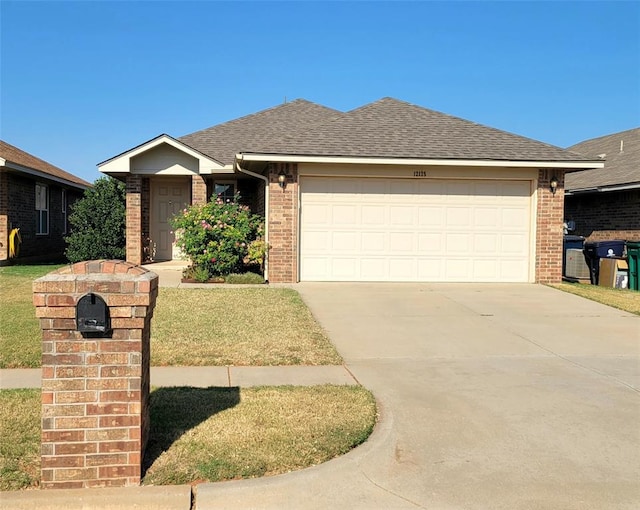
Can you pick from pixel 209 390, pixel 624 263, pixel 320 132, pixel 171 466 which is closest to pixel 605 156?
pixel 624 263

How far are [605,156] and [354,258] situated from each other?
10880mm

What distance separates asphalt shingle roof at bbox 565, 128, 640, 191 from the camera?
15703 millimetres

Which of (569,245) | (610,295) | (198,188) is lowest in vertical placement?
(610,295)

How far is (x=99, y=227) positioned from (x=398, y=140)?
29.0 ft

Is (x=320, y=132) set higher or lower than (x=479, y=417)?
higher

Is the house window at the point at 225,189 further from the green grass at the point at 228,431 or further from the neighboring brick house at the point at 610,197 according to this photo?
the green grass at the point at 228,431

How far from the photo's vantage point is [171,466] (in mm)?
3836

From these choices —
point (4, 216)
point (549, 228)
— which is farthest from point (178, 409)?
point (4, 216)

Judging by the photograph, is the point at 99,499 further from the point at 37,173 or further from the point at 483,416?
the point at 37,173

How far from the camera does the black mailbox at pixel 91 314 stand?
3.51m

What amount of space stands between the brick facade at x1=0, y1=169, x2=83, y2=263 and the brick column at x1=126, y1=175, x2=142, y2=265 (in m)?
3.41

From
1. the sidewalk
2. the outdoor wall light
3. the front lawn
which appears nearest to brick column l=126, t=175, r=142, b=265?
the front lawn

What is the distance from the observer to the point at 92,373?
3.62m

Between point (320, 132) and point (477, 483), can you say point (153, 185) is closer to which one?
point (320, 132)
